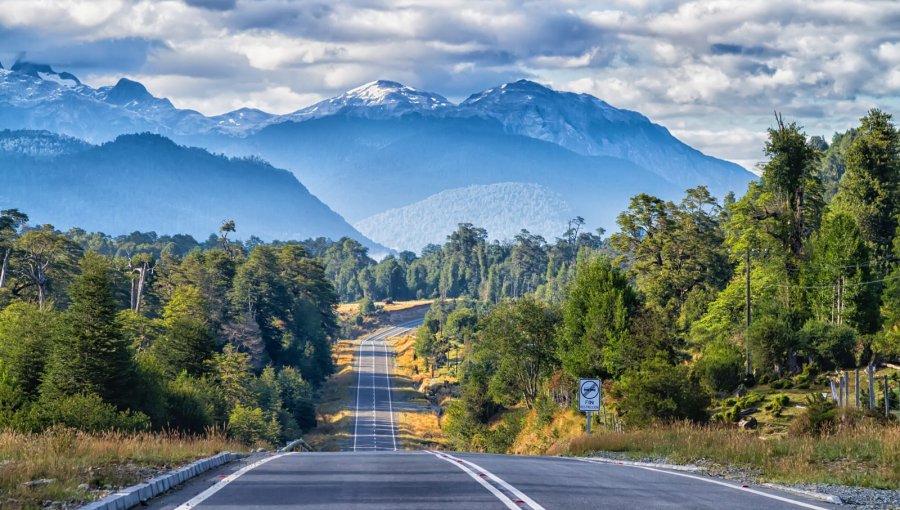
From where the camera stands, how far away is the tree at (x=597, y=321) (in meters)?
80.7

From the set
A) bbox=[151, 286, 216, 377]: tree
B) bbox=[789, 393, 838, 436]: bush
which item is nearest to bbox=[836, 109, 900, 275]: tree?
bbox=[151, 286, 216, 377]: tree

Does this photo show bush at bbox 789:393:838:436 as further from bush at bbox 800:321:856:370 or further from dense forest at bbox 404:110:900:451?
bush at bbox 800:321:856:370

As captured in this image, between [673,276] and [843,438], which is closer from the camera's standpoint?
[843,438]

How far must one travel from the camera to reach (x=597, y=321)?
83062 millimetres

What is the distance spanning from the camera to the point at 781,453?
2370cm

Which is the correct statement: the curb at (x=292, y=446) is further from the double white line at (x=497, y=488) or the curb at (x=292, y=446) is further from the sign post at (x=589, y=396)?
the double white line at (x=497, y=488)

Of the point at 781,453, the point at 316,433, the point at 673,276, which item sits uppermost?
the point at 673,276

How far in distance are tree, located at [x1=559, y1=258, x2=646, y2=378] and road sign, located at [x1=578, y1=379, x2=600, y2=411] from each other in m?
35.9

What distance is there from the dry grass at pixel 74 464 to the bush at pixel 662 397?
30989mm

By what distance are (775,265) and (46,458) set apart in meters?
78.4

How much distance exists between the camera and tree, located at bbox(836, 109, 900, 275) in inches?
3590

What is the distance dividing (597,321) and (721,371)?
11.0 metres

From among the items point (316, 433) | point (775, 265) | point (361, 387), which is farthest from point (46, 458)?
point (361, 387)

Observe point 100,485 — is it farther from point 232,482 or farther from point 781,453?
point 781,453
